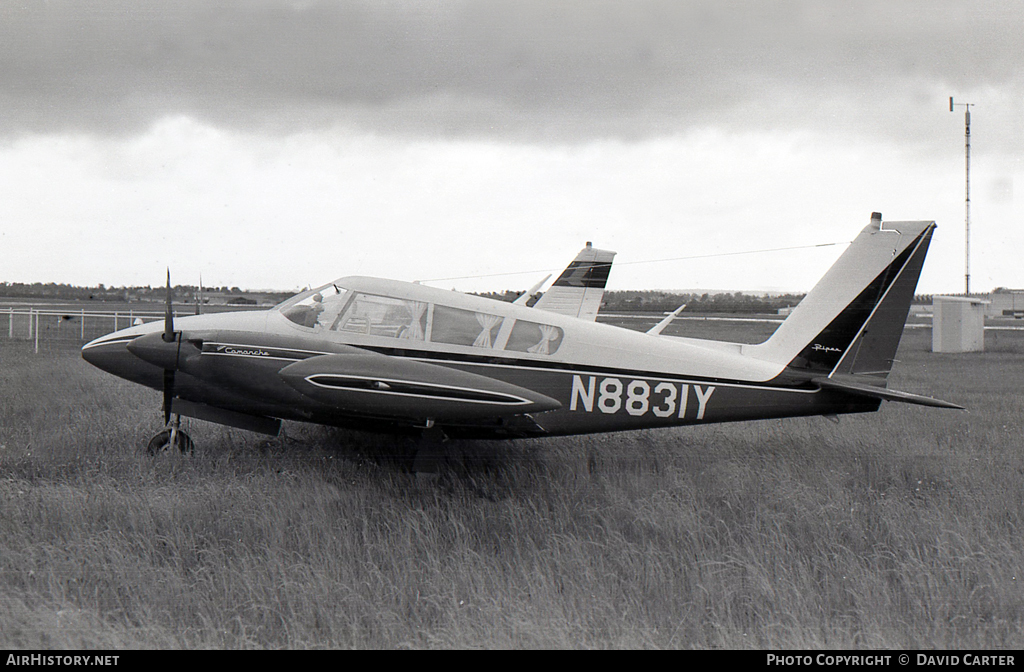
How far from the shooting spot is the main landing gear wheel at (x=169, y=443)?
6770mm

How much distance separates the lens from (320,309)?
6.42 metres

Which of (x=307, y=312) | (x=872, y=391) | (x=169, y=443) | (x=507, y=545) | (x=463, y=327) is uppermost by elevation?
(x=307, y=312)

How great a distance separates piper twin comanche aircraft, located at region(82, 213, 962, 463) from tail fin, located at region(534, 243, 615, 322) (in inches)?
384

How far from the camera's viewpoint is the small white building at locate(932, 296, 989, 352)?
80.1 feet

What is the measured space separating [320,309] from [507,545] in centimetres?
317

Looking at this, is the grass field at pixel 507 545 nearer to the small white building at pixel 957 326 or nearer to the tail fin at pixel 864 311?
the tail fin at pixel 864 311

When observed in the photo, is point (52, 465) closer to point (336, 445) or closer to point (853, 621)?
point (336, 445)

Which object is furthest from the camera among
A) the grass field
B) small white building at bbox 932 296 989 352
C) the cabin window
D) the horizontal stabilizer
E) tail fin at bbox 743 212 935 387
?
small white building at bbox 932 296 989 352

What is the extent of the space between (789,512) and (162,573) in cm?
503

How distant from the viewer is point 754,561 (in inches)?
178

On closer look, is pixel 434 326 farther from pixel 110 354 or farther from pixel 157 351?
pixel 110 354

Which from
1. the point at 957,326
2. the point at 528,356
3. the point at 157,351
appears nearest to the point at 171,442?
the point at 157,351

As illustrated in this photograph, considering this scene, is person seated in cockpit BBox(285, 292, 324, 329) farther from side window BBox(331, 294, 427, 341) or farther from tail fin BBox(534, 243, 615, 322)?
tail fin BBox(534, 243, 615, 322)

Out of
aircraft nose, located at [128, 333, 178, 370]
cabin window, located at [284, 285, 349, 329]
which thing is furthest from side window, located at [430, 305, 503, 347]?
aircraft nose, located at [128, 333, 178, 370]
